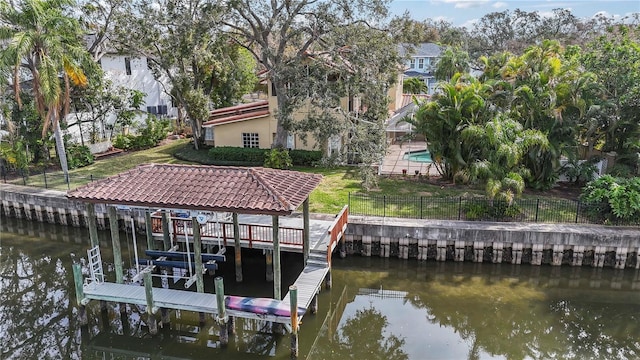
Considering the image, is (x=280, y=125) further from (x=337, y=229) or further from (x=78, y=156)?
(x=78, y=156)

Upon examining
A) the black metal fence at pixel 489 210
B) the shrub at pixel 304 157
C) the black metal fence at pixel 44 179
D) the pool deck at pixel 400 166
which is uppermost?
the shrub at pixel 304 157

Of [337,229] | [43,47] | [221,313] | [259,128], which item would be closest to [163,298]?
[221,313]

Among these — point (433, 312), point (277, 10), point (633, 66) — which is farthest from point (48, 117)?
point (633, 66)

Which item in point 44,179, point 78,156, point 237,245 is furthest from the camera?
point 78,156

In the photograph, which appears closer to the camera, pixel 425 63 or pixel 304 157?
pixel 304 157

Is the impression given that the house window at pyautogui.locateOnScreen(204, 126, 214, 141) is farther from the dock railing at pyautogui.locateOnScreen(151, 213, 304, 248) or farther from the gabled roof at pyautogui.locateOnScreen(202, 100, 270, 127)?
the dock railing at pyautogui.locateOnScreen(151, 213, 304, 248)

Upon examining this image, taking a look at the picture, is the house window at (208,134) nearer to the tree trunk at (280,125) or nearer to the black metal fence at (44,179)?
the tree trunk at (280,125)

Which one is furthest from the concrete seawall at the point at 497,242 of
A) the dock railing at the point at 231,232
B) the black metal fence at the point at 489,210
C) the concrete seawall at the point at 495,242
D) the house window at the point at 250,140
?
the house window at the point at 250,140
